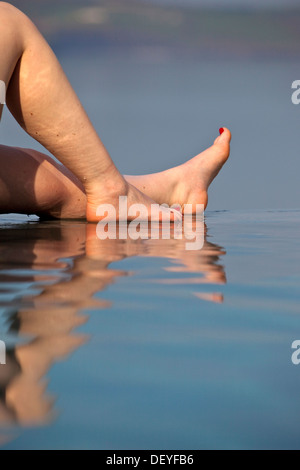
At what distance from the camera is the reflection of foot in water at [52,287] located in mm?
288

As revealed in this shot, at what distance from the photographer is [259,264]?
0.80m

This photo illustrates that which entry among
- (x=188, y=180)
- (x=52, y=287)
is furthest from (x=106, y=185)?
(x=52, y=287)

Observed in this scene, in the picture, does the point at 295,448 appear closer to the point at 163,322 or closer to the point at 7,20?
the point at 163,322

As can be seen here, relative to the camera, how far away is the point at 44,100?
1310 millimetres

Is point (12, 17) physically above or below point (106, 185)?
above

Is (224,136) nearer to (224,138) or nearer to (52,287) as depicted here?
(224,138)

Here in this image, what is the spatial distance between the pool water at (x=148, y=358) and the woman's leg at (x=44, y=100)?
0.68 metres

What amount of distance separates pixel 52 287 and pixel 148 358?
239mm

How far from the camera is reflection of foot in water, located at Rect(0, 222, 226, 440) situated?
11.3 inches

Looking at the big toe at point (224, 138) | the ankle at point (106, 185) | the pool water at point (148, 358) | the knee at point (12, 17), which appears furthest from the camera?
the big toe at point (224, 138)

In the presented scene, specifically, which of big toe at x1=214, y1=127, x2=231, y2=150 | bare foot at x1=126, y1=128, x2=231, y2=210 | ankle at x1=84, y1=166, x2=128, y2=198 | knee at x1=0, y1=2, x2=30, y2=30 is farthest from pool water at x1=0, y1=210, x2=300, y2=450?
big toe at x1=214, y1=127, x2=231, y2=150

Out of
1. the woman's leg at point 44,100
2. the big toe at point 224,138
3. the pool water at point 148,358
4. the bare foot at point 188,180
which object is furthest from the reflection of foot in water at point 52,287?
the big toe at point 224,138

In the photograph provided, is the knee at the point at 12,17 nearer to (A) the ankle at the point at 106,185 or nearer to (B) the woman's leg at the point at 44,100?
(B) the woman's leg at the point at 44,100
